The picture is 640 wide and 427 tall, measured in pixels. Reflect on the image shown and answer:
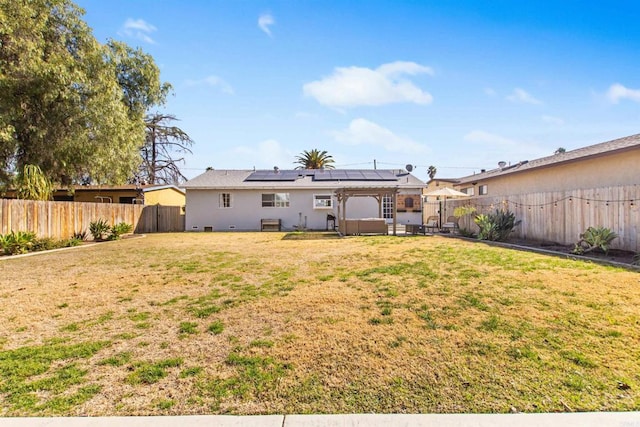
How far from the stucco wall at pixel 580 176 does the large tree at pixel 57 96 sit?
18774mm

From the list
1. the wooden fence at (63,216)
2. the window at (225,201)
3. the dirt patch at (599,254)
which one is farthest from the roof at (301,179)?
the dirt patch at (599,254)

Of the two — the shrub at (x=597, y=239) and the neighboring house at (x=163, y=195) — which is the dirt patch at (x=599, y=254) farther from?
the neighboring house at (x=163, y=195)

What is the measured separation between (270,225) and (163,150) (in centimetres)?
1871

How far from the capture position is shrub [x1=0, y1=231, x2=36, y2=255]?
956 centimetres

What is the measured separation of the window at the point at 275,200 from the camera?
19.9m

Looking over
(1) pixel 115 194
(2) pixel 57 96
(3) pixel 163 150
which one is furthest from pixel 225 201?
(3) pixel 163 150

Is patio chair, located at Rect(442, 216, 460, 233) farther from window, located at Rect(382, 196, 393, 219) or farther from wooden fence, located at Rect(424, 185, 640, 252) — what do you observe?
window, located at Rect(382, 196, 393, 219)

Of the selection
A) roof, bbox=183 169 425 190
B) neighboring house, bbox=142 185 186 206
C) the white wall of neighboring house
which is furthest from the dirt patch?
neighboring house, bbox=142 185 186 206

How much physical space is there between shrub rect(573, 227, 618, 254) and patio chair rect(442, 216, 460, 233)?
742 centimetres

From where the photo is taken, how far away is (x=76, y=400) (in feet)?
7.71

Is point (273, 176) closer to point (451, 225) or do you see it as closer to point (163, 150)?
point (451, 225)

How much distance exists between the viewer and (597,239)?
27.6ft

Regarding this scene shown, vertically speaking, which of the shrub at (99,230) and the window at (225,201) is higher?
the window at (225,201)

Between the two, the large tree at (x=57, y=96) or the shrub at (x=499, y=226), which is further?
the shrub at (x=499, y=226)
